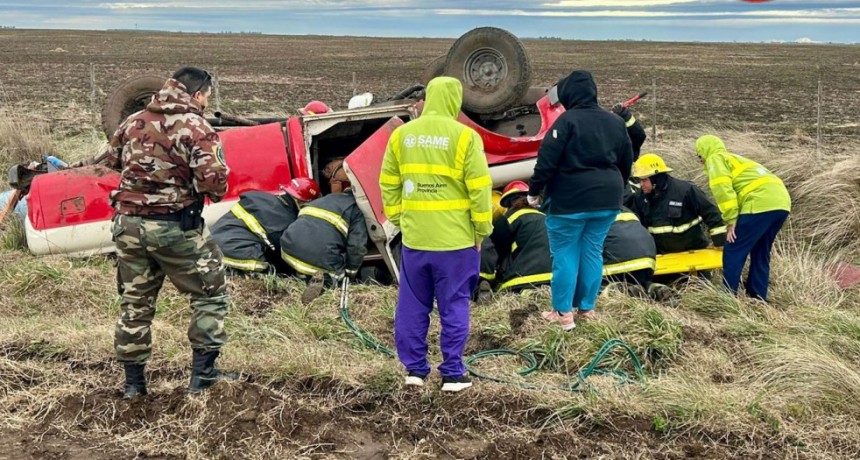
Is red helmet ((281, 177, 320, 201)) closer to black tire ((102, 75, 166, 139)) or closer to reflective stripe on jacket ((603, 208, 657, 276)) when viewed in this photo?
black tire ((102, 75, 166, 139))

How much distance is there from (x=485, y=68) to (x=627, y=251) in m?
2.61

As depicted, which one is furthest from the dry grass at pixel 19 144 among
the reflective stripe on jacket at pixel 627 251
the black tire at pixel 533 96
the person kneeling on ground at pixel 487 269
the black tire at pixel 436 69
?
the reflective stripe on jacket at pixel 627 251

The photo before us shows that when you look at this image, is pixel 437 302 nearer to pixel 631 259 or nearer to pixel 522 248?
pixel 522 248

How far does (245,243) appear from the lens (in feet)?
20.1

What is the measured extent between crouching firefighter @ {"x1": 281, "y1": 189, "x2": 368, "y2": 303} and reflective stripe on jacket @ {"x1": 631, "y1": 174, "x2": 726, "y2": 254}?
235 centimetres

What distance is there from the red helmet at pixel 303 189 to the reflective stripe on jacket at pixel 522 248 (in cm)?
160

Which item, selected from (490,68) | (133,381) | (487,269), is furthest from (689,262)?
(133,381)

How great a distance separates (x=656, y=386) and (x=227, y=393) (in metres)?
2.12

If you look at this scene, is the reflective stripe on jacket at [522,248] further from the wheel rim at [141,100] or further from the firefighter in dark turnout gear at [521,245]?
the wheel rim at [141,100]

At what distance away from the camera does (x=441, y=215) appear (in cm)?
386

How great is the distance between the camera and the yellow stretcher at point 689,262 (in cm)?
620

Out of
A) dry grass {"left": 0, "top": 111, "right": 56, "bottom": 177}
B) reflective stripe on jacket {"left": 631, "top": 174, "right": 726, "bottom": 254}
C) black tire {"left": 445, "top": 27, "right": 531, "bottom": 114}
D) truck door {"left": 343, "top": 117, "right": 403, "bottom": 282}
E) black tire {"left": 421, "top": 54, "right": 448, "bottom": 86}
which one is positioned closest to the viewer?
truck door {"left": 343, "top": 117, "right": 403, "bottom": 282}

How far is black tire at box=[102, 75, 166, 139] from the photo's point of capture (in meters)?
7.82

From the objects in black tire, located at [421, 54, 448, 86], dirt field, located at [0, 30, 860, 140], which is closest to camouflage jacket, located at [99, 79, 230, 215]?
black tire, located at [421, 54, 448, 86]
